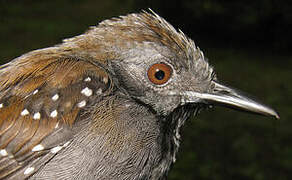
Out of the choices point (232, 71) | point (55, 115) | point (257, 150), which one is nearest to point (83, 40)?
point (55, 115)

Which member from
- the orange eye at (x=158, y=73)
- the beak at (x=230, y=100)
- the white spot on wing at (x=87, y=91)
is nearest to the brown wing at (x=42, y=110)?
the white spot on wing at (x=87, y=91)

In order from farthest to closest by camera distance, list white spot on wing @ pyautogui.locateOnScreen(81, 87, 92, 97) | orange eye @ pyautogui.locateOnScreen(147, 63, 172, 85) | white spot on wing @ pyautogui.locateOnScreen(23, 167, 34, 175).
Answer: orange eye @ pyautogui.locateOnScreen(147, 63, 172, 85)
white spot on wing @ pyautogui.locateOnScreen(81, 87, 92, 97)
white spot on wing @ pyautogui.locateOnScreen(23, 167, 34, 175)

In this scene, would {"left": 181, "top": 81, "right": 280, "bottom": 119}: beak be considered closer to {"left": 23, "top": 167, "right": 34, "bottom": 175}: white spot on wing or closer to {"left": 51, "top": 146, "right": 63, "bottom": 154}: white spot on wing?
{"left": 51, "top": 146, "right": 63, "bottom": 154}: white spot on wing

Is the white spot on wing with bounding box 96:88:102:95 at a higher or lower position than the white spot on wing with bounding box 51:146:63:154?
higher

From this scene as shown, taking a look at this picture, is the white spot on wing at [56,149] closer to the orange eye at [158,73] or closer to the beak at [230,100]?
the orange eye at [158,73]

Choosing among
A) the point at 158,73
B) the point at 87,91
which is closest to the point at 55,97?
the point at 87,91

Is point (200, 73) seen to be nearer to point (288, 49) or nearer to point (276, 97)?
point (276, 97)

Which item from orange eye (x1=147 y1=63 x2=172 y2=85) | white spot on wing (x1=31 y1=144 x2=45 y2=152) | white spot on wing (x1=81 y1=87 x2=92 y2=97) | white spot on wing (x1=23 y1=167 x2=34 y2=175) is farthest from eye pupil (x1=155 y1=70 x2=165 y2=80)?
white spot on wing (x1=23 y1=167 x2=34 y2=175)
